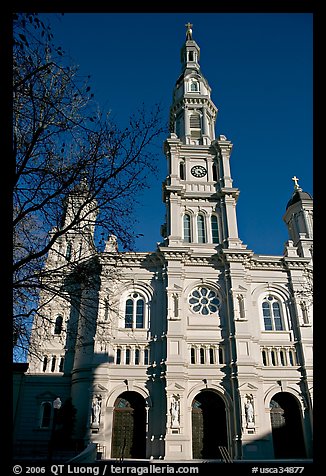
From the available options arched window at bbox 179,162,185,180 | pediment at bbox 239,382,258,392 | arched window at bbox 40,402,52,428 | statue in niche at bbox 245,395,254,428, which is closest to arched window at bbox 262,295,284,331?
pediment at bbox 239,382,258,392

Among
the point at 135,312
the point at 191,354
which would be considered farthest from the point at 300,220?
the point at 135,312

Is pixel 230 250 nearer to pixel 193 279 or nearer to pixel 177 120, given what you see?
pixel 193 279

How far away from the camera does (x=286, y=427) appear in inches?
1065

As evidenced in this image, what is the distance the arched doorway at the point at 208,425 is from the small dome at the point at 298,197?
21382 millimetres

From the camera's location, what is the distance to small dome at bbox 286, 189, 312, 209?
37750 millimetres

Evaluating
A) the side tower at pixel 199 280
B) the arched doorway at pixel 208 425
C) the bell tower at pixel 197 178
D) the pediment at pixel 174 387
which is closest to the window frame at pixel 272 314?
the side tower at pixel 199 280

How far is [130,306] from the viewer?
3089 cm

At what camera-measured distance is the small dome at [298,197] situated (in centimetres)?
3775

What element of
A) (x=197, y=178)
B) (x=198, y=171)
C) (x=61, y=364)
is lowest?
(x=61, y=364)

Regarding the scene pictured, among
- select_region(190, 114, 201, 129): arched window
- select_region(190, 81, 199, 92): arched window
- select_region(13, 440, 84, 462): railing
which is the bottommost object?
select_region(13, 440, 84, 462): railing

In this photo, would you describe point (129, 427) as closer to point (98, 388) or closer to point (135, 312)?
point (98, 388)

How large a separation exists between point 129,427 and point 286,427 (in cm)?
1167

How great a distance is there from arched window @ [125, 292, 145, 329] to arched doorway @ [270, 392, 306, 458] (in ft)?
39.5

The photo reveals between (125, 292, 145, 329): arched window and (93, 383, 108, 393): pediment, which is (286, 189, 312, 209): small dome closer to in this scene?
(125, 292, 145, 329): arched window
